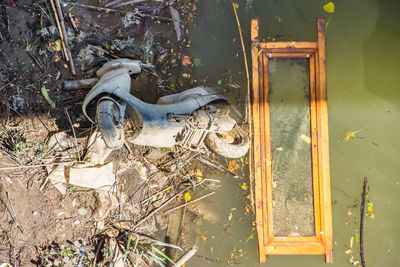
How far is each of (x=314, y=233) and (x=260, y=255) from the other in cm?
65

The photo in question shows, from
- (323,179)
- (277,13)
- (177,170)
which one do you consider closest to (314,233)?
(323,179)

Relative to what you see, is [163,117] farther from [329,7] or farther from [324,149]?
[329,7]

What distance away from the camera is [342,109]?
3.61m

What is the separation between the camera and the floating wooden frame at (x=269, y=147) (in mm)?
3537

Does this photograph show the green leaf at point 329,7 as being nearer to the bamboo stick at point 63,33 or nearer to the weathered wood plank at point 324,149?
the weathered wood plank at point 324,149

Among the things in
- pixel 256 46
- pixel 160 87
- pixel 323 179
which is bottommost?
pixel 323 179

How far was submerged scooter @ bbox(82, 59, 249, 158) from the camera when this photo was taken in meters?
2.66

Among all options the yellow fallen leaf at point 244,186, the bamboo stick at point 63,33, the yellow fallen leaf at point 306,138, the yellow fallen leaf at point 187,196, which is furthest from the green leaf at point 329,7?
the bamboo stick at point 63,33

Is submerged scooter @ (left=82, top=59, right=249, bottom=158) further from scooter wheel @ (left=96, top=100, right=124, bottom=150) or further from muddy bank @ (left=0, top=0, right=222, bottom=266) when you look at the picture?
muddy bank @ (left=0, top=0, right=222, bottom=266)

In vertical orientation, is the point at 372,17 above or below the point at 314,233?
above

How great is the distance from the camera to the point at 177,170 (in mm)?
3480

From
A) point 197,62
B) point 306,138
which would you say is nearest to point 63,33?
point 197,62

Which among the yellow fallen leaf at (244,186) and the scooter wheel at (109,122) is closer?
the scooter wheel at (109,122)

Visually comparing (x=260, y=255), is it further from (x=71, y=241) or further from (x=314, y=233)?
(x=71, y=241)
